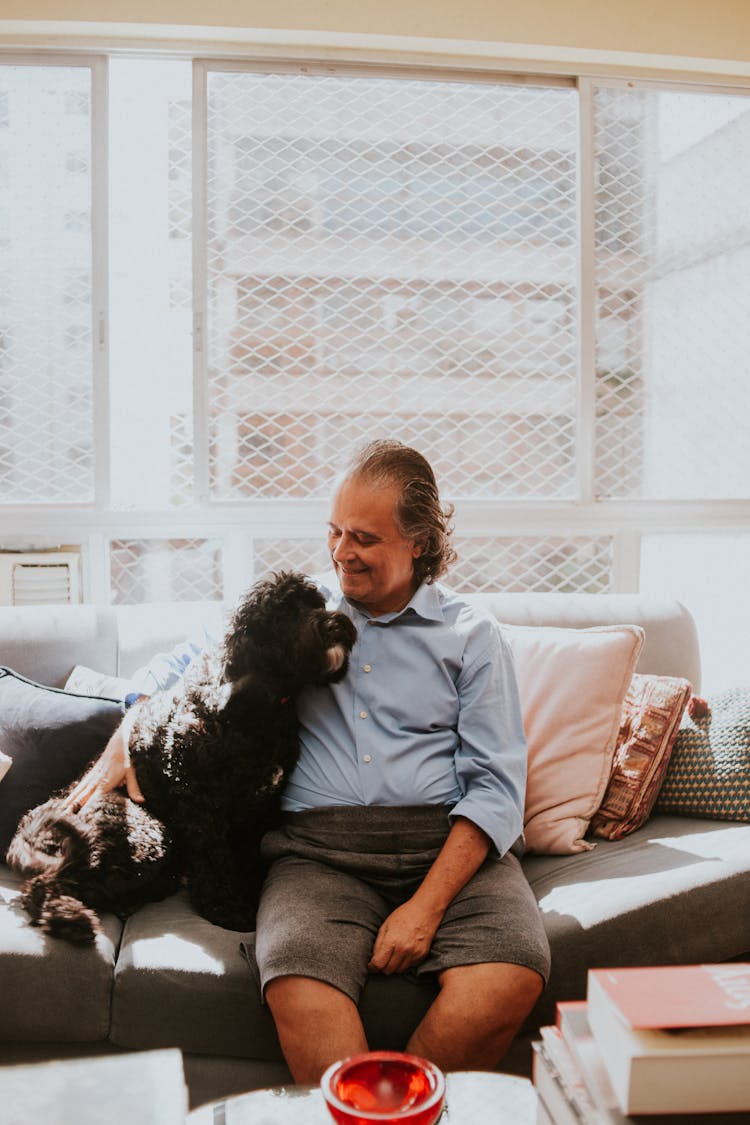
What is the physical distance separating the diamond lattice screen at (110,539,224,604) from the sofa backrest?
66 centimetres

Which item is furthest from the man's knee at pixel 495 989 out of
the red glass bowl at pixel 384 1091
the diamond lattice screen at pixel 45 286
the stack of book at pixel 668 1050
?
the diamond lattice screen at pixel 45 286

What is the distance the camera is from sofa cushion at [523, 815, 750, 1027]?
5.18ft

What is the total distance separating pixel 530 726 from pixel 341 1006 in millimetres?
849

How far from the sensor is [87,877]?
1.66 meters

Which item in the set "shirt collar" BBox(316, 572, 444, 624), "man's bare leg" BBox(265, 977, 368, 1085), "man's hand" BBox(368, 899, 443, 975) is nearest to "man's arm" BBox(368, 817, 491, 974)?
"man's hand" BBox(368, 899, 443, 975)

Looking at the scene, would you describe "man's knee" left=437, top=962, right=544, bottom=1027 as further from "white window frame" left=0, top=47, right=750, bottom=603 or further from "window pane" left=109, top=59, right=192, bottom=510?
"window pane" left=109, top=59, right=192, bottom=510

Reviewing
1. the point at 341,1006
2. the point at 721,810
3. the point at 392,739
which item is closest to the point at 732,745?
the point at 721,810

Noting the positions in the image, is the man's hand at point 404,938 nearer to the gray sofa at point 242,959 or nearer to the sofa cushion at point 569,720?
the gray sofa at point 242,959

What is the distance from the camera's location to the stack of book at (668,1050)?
0.79 metres

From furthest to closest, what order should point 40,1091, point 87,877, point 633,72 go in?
1. point 633,72
2. point 87,877
3. point 40,1091

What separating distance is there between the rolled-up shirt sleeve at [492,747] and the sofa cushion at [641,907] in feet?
0.58

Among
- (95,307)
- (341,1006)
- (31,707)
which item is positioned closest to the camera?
(341,1006)

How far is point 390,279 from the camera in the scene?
3068 mm

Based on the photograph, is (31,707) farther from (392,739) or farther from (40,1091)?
(40,1091)
